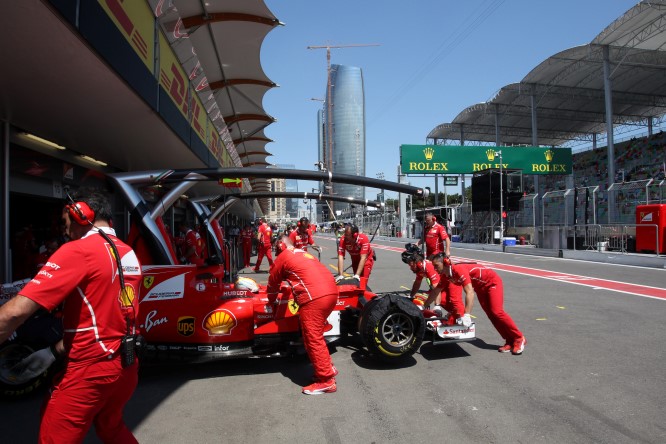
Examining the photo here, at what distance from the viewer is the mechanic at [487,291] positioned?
523 centimetres

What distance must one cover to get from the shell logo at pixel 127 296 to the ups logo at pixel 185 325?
7.07ft

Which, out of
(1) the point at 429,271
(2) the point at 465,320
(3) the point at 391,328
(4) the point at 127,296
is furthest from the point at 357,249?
(4) the point at 127,296

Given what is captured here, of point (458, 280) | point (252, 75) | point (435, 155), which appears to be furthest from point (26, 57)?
point (435, 155)

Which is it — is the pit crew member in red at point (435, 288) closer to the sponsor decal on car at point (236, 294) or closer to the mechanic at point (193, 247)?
the sponsor decal on car at point (236, 294)

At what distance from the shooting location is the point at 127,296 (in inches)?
91.8

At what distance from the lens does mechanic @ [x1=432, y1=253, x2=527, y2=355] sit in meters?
5.23

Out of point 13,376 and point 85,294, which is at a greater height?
point 85,294

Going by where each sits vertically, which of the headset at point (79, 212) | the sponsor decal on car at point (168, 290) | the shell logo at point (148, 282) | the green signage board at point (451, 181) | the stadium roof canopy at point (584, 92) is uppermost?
the stadium roof canopy at point (584, 92)

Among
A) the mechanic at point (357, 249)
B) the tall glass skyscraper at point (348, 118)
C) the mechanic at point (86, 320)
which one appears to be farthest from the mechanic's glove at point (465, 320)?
the tall glass skyscraper at point (348, 118)

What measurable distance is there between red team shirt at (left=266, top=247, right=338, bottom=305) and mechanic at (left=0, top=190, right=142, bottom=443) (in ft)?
6.59

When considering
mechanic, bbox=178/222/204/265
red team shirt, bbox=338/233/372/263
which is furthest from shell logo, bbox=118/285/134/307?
red team shirt, bbox=338/233/372/263

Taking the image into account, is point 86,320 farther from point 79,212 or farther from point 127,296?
point 79,212

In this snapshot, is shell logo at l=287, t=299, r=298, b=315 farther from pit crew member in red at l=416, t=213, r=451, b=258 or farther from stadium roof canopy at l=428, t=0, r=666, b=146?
stadium roof canopy at l=428, t=0, r=666, b=146

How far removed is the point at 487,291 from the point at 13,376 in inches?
199
